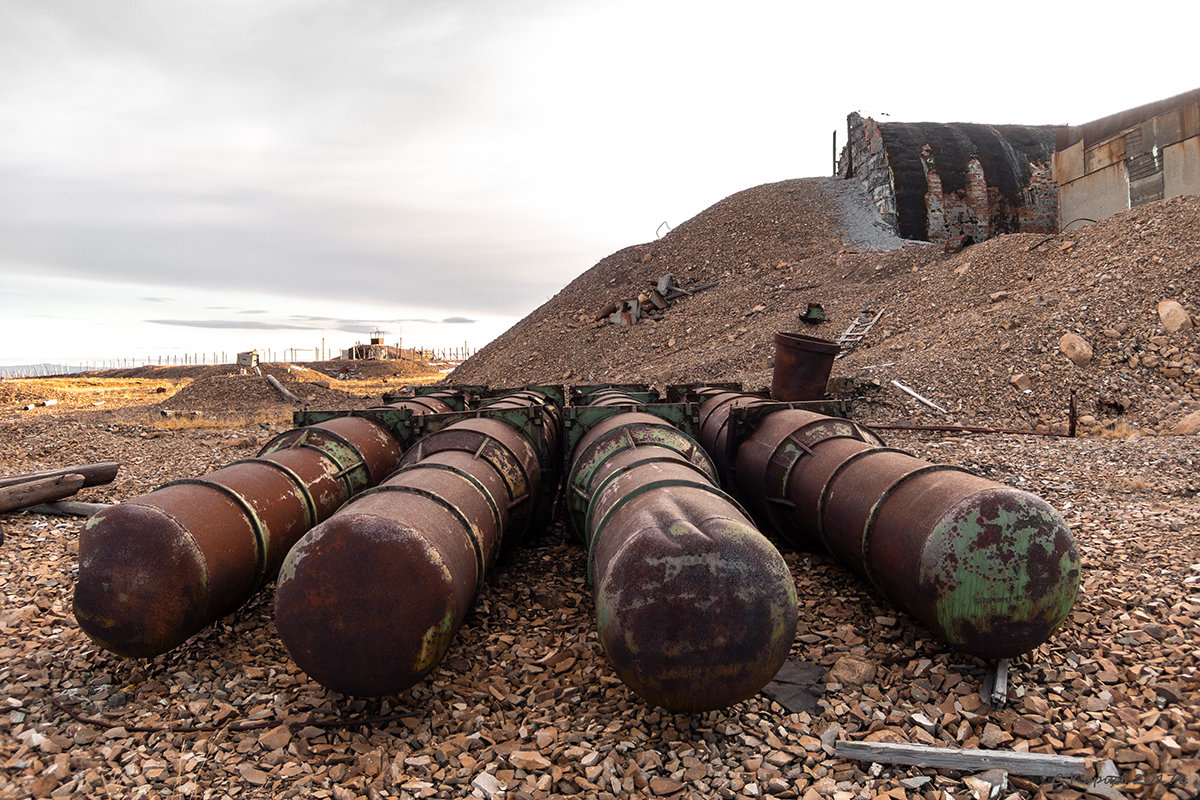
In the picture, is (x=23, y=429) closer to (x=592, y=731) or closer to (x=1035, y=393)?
(x=592, y=731)

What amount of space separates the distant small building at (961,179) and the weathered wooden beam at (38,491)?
99.6 ft

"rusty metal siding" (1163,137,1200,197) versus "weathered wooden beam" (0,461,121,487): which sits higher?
"rusty metal siding" (1163,137,1200,197)

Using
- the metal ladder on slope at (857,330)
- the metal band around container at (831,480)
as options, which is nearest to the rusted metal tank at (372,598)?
the metal band around container at (831,480)

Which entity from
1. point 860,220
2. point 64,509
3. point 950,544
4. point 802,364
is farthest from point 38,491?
point 860,220

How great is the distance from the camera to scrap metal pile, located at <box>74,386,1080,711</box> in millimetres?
3600

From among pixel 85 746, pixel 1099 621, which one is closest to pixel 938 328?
pixel 1099 621

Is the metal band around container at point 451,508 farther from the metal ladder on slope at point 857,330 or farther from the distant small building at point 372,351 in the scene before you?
the distant small building at point 372,351

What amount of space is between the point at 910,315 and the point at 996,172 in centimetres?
1444

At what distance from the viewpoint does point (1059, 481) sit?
858cm

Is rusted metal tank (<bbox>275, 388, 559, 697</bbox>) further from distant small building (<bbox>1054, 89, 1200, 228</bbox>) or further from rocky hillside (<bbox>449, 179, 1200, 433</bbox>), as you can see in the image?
distant small building (<bbox>1054, 89, 1200, 228</bbox>)

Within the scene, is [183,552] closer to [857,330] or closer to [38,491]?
[38,491]

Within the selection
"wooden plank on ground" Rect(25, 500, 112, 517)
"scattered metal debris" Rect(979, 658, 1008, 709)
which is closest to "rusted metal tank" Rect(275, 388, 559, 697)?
"scattered metal debris" Rect(979, 658, 1008, 709)

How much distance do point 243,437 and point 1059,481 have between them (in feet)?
52.2

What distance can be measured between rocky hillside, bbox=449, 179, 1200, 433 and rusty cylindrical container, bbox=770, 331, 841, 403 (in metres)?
4.40
